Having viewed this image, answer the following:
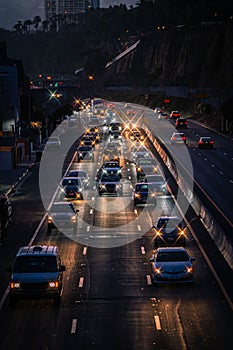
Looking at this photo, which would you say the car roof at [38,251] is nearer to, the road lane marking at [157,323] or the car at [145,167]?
the road lane marking at [157,323]

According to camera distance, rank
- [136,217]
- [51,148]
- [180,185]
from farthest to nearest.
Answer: [51,148], [180,185], [136,217]

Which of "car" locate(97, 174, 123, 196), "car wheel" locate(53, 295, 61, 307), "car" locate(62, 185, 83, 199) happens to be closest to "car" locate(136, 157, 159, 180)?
"car" locate(97, 174, 123, 196)

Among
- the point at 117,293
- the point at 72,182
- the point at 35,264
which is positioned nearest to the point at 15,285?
the point at 35,264

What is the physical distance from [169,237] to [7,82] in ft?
277

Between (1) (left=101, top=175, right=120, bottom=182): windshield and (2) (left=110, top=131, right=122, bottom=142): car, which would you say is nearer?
(1) (left=101, top=175, right=120, bottom=182): windshield

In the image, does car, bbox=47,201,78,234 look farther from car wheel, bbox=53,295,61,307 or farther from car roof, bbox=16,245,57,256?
car wheel, bbox=53,295,61,307

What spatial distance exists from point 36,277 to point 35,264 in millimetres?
751

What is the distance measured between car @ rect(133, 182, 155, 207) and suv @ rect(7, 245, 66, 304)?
2496 centimetres

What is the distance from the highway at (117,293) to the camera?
23.0 m

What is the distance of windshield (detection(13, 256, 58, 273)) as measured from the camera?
26.7m

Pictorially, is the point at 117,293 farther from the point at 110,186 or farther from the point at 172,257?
the point at 110,186

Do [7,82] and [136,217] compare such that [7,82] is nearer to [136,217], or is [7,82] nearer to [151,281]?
[136,217]

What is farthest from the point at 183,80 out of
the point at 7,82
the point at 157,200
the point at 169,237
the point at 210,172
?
the point at 169,237

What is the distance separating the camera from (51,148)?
94375 millimetres
